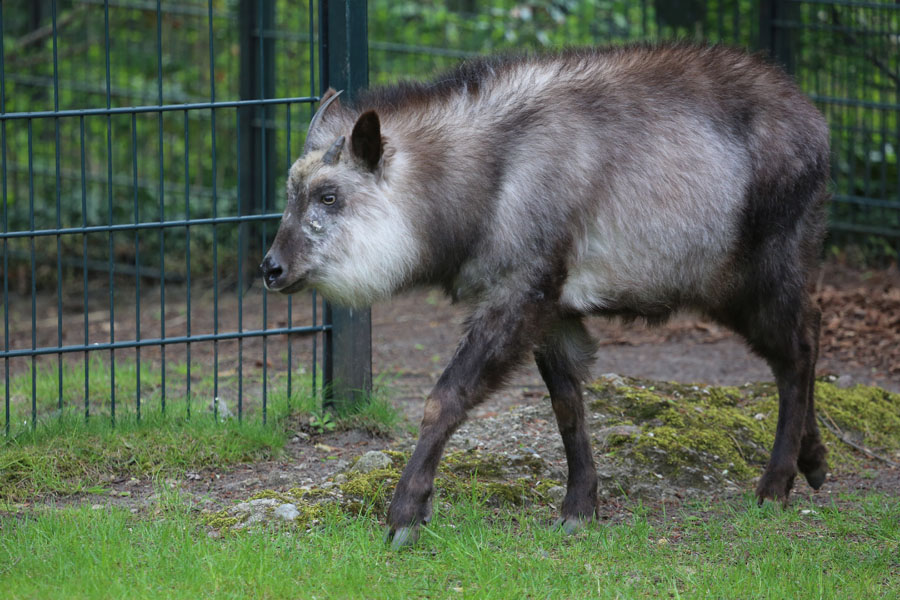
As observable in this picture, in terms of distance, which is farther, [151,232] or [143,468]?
[151,232]

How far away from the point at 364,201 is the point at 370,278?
29 cm

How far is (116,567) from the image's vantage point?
12.9 feet

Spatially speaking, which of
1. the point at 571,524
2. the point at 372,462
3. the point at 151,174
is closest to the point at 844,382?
the point at 571,524

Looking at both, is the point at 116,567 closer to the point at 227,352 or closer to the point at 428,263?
the point at 428,263

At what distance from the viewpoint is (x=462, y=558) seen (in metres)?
4.04

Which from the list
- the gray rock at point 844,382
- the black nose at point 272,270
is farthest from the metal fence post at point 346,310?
the gray rock at point 844,382

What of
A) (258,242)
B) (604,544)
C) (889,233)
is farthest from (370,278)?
(889,233)

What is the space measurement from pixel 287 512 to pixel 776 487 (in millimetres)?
2060

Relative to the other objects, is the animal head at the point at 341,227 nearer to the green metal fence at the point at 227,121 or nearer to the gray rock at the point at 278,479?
the gray rock at the point at 278,479

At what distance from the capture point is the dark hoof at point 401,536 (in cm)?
416

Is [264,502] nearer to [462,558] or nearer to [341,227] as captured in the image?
[462,558]

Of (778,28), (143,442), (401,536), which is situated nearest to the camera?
(401,536)

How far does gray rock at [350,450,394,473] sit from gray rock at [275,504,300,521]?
53cm

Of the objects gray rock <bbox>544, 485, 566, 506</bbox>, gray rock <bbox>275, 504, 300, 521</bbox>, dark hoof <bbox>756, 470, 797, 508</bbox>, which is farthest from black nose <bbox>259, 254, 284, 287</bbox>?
dark hoof <bbox>756, 470, 797, 508</bbox>
